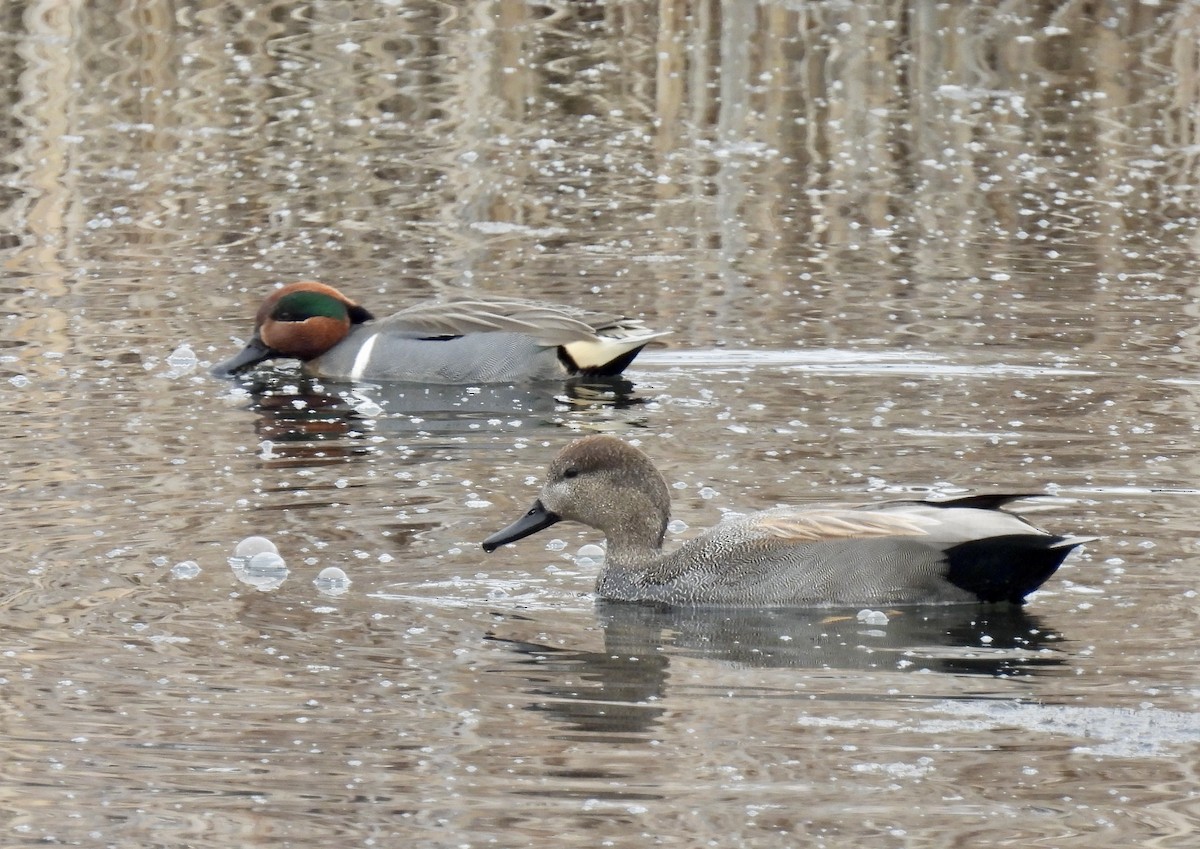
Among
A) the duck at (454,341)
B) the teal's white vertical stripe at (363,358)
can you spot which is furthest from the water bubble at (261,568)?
the teal's white vertical stripe at (363,358)

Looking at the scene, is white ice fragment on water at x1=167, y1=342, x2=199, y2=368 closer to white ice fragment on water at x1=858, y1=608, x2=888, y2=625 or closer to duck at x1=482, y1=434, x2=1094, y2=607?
duck at x1=482, y1=434, x2=1094, y2=607

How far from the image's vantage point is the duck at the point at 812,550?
6598mm

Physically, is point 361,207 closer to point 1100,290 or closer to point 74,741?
point 1100,290

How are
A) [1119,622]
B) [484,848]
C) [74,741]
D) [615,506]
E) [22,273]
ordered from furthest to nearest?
[22,273] → [615,506] → [1119,622] → [74,741] → [484,848]

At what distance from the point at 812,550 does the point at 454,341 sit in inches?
161

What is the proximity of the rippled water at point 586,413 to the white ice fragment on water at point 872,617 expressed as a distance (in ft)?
0.09

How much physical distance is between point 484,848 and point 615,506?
7.61 ft

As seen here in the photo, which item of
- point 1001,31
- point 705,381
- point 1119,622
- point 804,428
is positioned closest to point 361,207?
point 705,381

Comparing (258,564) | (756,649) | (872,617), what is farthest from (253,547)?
(872,617)

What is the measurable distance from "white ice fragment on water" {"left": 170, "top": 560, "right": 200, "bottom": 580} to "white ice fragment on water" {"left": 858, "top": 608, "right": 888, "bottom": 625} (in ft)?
6.91

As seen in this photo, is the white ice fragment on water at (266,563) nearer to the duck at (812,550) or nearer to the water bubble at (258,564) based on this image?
the water bubble at (258,564)

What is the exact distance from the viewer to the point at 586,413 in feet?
32.1

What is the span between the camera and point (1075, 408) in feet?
30.4

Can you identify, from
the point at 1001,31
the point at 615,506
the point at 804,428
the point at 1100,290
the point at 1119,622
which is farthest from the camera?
the point at 1001,31
